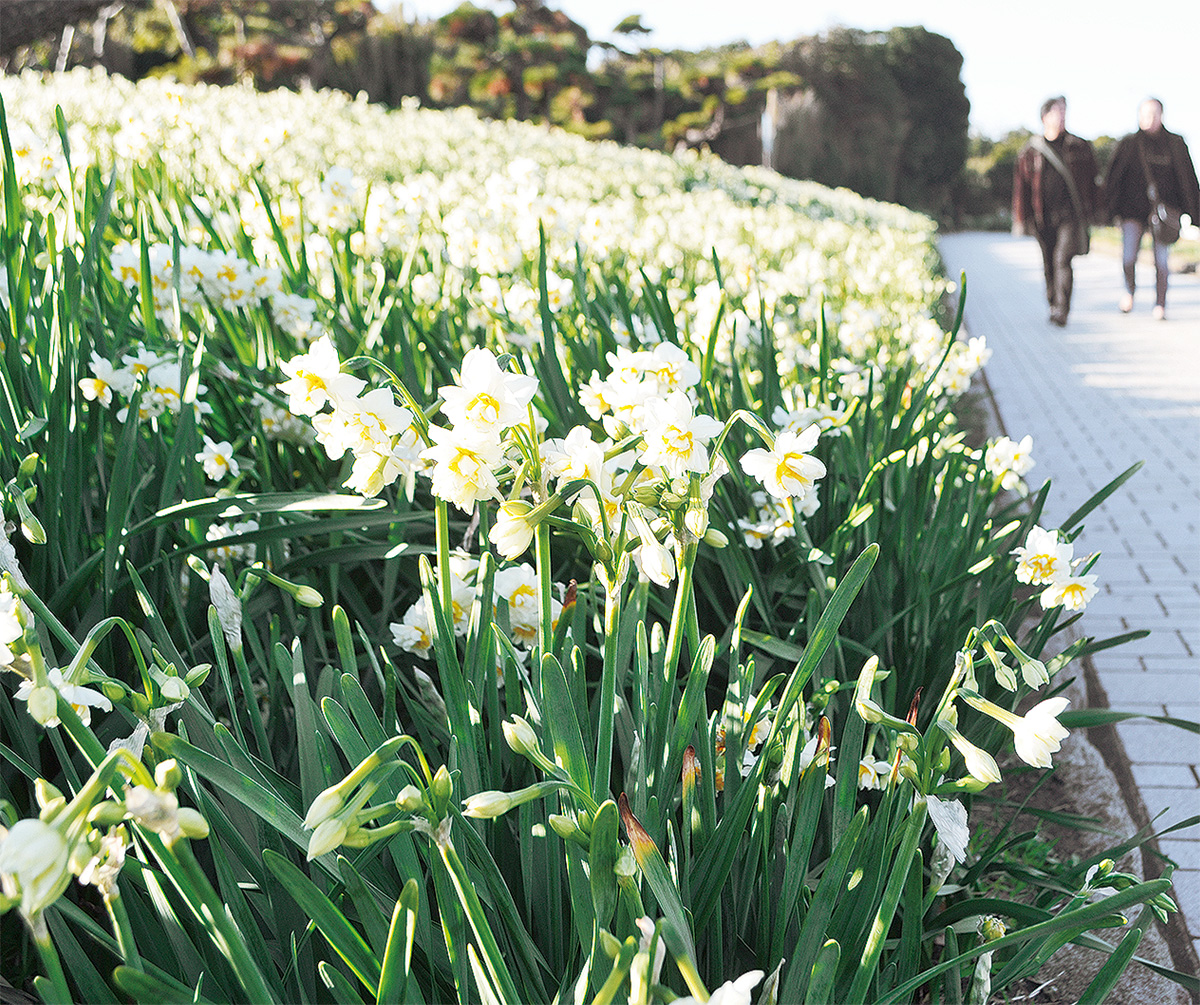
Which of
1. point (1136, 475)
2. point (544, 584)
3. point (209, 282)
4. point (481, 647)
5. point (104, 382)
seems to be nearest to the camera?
point (544, 584)

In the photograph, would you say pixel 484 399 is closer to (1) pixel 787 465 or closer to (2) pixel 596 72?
(1) pixel 787 465

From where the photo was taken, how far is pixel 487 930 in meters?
0.82

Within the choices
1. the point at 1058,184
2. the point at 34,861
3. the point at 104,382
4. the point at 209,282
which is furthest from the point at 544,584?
the point at 1058,184

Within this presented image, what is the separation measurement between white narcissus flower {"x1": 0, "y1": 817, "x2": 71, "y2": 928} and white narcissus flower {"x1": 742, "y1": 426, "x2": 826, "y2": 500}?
694 millimetres

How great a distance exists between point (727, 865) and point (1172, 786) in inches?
64.0

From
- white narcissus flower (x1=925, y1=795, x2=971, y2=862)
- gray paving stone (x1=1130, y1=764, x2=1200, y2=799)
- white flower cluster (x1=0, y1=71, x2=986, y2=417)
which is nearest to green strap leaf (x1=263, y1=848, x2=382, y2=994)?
white narcissus flower (x1=925, y1=795, x2=971, y2=862)

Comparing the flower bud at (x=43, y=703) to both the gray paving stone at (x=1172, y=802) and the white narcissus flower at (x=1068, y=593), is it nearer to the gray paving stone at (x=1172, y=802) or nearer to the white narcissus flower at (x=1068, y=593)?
the white narcissus flower at (x=1068, y=593)

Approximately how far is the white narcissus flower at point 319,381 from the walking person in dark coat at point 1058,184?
8.27m

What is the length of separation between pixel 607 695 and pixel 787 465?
316 millimetres

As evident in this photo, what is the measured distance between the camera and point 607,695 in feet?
3.31

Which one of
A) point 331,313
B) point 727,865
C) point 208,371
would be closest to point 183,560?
point 208,371

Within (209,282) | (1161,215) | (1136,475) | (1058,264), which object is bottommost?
(1136,475)

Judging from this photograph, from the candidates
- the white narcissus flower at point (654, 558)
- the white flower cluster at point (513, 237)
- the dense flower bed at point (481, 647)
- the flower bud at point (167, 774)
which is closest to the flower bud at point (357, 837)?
the dense flower bed at point (481, 647)

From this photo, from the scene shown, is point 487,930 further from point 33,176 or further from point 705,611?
point 33,176
